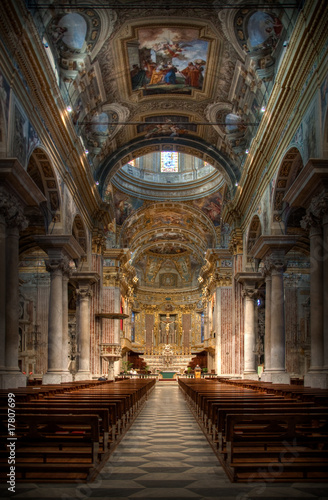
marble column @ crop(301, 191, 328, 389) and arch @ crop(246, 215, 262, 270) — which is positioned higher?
arch @ crop(246, 215, 262, 270)

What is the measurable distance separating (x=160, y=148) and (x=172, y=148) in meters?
0.68

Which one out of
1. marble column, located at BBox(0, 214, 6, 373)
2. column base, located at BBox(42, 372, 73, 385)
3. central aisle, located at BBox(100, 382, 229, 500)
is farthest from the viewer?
column base, located at BBox(42, 372, 73, 385)

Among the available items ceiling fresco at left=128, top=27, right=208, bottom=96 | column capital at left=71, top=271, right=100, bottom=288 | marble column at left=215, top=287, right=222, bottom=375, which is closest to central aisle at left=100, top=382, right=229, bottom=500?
ceiling fresco at left=128, top=27, right=208, bottom=96

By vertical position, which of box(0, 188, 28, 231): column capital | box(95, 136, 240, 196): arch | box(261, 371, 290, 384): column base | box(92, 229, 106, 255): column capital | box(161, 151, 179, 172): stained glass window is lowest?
box(261, 371, 290, 384): column base

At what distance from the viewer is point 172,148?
2814 centimetres

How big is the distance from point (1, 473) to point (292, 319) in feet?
86.4

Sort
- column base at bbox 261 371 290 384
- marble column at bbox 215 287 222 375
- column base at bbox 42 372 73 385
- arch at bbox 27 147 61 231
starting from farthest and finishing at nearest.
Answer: marble column at bbox 215 287 222 375 → column base at bbox 261 371 290 384 → column base at bbox 42 372 73 385 → arch at bbox 27 147 61 231

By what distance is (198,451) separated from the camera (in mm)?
7691

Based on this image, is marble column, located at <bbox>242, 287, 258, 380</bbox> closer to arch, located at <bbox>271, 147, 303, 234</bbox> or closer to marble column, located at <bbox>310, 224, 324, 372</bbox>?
arch, located at <bbox>271, 147, 303, 234</bbox>

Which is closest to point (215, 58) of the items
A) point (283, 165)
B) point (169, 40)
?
point (169, 40)

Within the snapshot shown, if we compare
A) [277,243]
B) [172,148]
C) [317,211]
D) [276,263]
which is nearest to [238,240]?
[172,148]

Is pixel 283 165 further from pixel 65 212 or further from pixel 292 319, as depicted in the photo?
pixel 292 319

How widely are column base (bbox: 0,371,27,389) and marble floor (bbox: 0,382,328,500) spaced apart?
4.75 meters

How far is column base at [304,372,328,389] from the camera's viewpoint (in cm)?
1248
